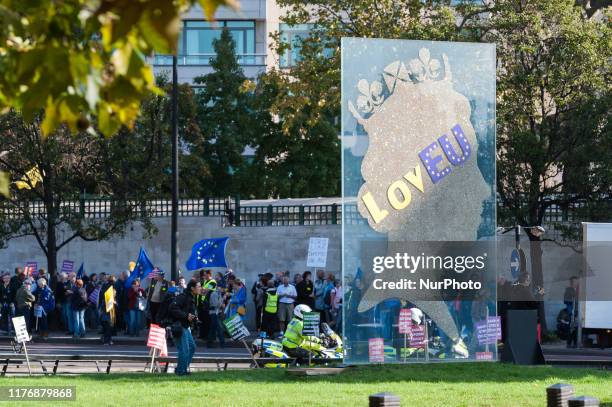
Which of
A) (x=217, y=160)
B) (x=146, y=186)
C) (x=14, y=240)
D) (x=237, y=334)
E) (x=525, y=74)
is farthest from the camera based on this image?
(x=217, y=160)

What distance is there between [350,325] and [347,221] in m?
1.61

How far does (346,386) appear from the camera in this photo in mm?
16891

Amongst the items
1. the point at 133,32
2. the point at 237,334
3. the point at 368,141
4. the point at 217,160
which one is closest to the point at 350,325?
the point at 368,141

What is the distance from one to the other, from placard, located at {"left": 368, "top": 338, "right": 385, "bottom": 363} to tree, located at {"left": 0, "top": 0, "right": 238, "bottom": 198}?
491 inches

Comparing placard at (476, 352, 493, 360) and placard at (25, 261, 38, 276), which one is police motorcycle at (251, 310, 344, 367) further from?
placard at (25, 261, 38, 276)

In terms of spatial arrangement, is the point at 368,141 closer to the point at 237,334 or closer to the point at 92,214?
the point at 237,334

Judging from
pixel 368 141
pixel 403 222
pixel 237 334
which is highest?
pixel 368 141

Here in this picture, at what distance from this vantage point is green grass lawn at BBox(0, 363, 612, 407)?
49.4 ft

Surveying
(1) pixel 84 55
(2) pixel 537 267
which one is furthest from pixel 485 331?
(1) pixel 84 55

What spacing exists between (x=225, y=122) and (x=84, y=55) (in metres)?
45.7

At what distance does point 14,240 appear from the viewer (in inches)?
1532

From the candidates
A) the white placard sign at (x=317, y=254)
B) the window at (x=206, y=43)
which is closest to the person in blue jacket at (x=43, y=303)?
the white placard sign at (x=317, y=254)

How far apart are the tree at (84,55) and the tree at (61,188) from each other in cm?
2871

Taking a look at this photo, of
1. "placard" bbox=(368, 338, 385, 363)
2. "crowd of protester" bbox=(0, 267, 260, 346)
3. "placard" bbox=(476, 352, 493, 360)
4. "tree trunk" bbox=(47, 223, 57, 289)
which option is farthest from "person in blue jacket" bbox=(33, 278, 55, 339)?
"placard" bbox=(476, 352, 493, 360)
